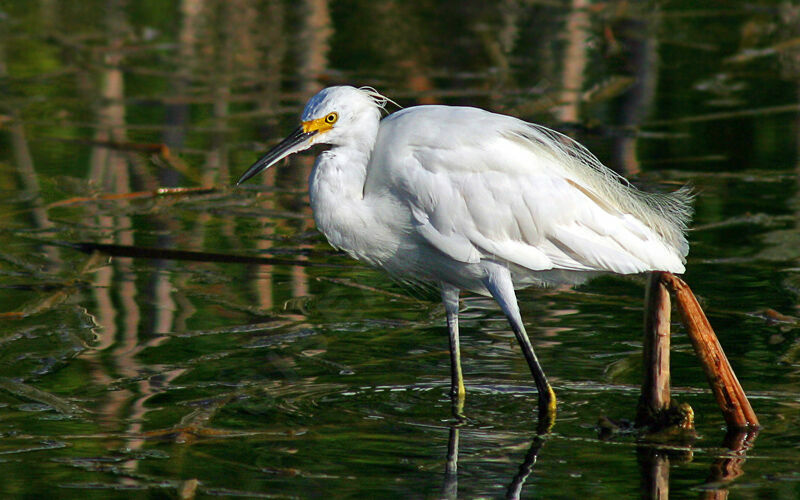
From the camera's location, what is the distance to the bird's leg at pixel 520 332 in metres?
5.05

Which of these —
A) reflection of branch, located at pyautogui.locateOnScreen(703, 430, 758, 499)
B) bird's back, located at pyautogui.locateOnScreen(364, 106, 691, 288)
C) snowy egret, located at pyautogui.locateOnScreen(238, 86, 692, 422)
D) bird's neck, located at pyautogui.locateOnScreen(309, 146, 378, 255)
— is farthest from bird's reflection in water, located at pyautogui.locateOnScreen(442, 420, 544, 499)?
bird's neck, located at pyautogui.locateOnScreen(309, 146, 378, 255)

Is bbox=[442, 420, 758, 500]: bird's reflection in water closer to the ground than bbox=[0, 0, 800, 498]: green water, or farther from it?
closer to the ground

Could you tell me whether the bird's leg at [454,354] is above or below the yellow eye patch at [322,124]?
below

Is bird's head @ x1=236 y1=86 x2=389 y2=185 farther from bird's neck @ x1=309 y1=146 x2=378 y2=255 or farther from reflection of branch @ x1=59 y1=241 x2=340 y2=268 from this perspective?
reflection of branch @ x1=59 y1=241 x2=340 y2=268

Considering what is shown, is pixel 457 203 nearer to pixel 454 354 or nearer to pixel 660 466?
pixel 454 354

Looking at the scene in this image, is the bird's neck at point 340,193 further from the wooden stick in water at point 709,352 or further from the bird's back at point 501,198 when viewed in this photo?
the wooden stick in water at point 709,352

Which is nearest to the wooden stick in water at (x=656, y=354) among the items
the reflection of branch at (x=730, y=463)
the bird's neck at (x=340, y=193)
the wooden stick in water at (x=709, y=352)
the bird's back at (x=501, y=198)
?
the wooden stick in water at (x=709, y=352)

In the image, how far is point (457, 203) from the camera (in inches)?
208

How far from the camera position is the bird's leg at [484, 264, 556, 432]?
5047 mm

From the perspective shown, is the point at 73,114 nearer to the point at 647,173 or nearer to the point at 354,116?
the point at 647,173

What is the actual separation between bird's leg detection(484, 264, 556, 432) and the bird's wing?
82mm

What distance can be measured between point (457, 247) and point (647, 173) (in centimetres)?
420

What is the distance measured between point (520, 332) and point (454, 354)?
0.98ft

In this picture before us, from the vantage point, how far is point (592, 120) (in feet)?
35.8
